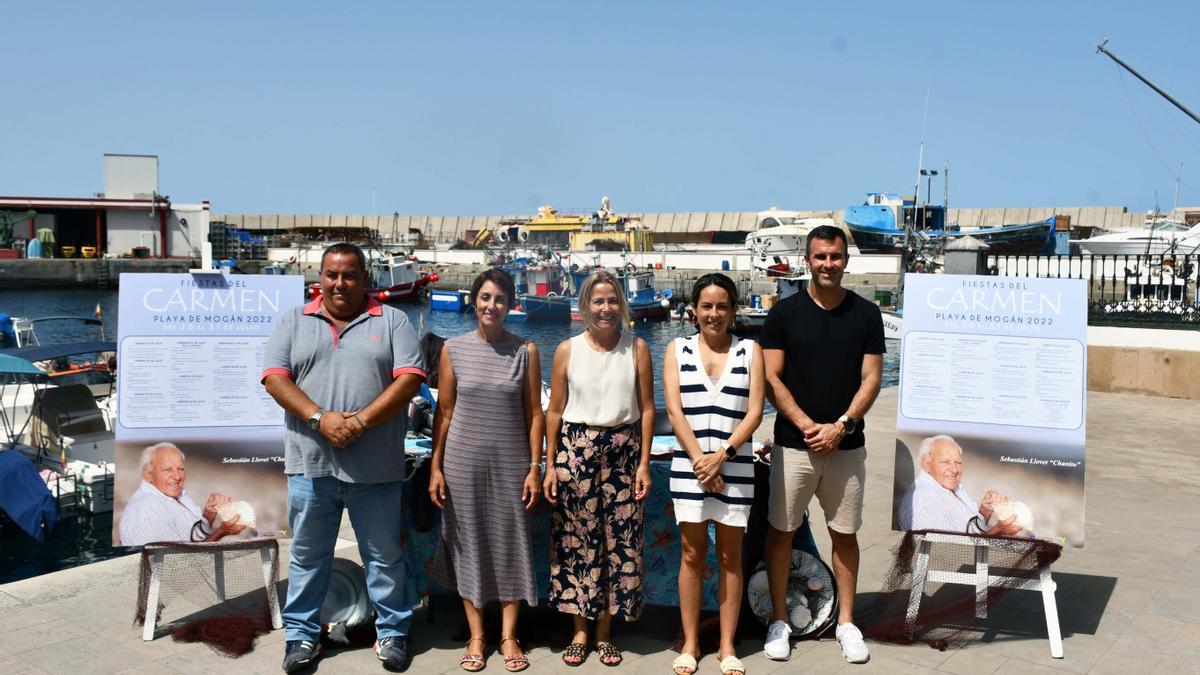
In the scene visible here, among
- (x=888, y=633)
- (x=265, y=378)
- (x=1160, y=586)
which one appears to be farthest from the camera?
(x=1160, y=586)

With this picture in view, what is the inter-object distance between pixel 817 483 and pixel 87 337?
33544 millimetres

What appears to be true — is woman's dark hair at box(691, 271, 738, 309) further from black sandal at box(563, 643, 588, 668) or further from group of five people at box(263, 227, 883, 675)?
black sandal at box(563, 643, 588, 668)

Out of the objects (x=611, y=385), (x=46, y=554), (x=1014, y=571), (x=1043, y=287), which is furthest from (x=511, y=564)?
(x=46, y=554)

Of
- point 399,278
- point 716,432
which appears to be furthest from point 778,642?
point 399,278

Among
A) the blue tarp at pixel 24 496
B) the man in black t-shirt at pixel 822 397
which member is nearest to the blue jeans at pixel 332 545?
the man in black t-shirt at pixel 822 397

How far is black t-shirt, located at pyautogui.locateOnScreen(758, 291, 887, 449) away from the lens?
462cm

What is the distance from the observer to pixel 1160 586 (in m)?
5.75

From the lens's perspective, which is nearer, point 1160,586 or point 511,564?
point 511,564

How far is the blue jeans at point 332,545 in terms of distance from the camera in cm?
459

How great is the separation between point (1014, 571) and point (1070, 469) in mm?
560

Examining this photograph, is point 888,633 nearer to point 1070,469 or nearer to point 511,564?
point 1070,469

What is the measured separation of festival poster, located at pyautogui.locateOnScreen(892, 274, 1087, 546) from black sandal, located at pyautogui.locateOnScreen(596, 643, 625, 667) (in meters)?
1.49

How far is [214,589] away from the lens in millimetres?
5355

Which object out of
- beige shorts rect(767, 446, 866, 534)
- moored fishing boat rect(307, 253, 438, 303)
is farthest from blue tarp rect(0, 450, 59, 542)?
moored fishing boat rect(307, 253, 438, 303)
